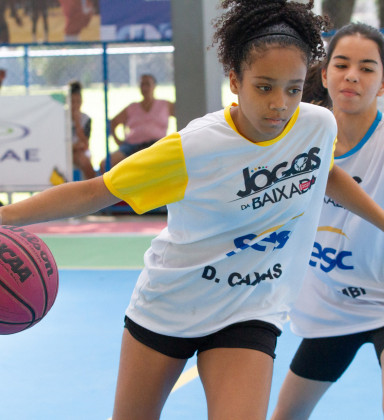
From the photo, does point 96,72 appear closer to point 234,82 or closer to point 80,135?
point 80,135

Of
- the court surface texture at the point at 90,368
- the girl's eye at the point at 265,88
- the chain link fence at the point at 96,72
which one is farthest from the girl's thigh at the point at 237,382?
the chain link fence at the point at 96,72

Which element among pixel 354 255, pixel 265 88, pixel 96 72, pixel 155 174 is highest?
pixel 265 88

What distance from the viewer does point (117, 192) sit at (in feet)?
8.76

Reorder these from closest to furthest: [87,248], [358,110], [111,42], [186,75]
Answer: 1. [358,110]
2. [186,75]
3. [87,248]
4. [111,42]

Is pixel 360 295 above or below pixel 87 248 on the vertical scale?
above

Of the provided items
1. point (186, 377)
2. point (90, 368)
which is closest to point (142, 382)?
point (186, 377)

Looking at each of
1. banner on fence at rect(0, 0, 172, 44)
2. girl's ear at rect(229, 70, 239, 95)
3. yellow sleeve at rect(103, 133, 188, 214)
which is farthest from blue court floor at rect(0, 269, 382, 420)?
banner on fence at rect(0, 0, 172, 44)

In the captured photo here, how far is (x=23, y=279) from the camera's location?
265 cm

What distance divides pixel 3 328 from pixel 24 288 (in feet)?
0.65

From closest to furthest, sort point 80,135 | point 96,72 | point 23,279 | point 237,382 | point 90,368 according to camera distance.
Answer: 1. point 237,382
2. point 23,279
3. point 90,368
4. point 80,135
5. point 96,72

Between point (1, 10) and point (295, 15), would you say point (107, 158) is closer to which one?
point (1, 10)

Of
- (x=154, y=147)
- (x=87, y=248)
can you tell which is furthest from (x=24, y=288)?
(x=87, y=248)

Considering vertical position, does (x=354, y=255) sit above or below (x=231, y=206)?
below

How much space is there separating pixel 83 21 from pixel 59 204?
9.36m
